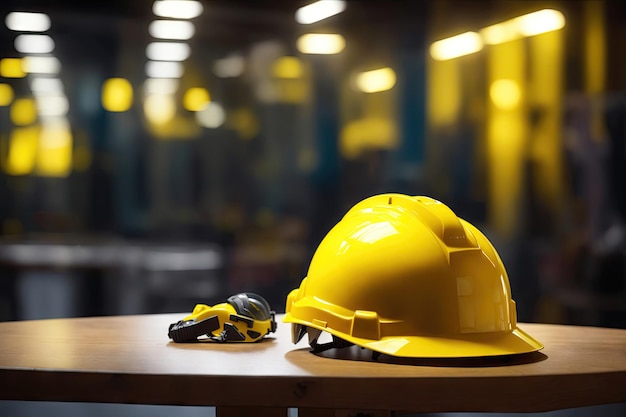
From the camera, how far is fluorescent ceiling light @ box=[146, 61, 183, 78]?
3551mm

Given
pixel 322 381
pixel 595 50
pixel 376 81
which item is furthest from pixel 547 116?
pixel 322 381

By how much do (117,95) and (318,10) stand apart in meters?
0.98

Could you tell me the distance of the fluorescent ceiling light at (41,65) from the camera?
3.45 meters

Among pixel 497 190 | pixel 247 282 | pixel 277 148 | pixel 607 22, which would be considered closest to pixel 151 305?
pixel 247 282

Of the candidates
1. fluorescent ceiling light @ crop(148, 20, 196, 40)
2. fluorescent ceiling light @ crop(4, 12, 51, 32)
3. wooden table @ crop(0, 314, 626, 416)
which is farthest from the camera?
fluorescent ceiling light @ crop(148, 20, 196, 40)

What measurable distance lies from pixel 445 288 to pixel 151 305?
97.8 inches

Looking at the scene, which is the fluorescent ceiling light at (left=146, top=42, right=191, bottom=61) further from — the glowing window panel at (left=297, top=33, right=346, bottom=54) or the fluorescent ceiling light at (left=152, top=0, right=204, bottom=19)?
the glowing window panel at (left=297, top=33, right=346, bottom=54)

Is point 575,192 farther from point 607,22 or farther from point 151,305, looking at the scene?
point 151,305

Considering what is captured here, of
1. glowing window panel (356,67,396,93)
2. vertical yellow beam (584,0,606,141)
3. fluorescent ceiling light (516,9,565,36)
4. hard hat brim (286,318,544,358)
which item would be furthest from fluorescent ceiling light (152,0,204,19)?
hard hat brim (286,318,544,358)

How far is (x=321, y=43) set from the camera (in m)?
3.63

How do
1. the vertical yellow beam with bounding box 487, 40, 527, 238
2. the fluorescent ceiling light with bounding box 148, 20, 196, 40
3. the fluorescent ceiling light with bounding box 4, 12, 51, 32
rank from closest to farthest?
the fluorescent ceiling light with bounding box 4, 12, 51, 32
the fluorescent ceiling light with bounding box 148, 20, 196, 40
the vertical yellow beam with bounding box 487, 40, 527, 238

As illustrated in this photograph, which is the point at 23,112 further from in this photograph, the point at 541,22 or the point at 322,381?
the point at 322,381

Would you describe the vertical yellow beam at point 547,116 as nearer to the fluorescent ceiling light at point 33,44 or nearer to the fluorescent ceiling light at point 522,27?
the fluorescent ceiling light at point 522,27

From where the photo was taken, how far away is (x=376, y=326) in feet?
3.86
